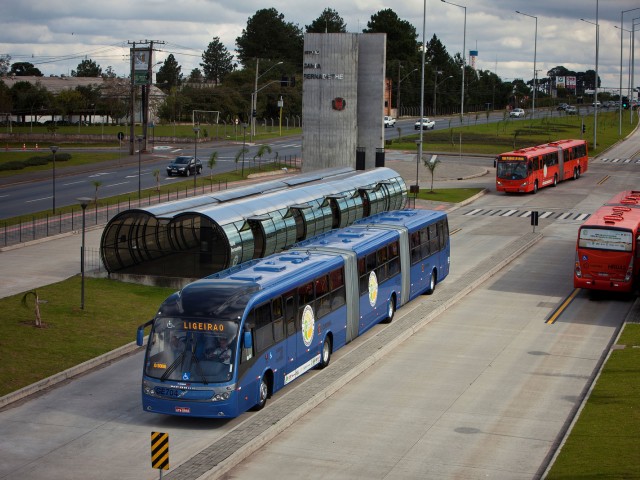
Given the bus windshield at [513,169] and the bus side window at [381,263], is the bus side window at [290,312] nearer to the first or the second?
the bus side window at [381,263]

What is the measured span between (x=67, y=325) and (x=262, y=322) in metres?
11.3

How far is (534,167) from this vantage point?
251ft

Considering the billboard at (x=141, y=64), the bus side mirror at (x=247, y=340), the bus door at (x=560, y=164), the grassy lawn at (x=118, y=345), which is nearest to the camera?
the grassy lawn at (x=118, y=345)

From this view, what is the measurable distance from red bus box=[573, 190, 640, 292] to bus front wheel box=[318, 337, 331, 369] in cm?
1458

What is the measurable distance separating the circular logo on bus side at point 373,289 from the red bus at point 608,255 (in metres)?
10.4

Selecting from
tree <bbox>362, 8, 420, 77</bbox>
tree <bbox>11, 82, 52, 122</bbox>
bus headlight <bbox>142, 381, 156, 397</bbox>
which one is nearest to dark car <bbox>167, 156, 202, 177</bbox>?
bus headlight <bbox>142, 381, 156, 397</bbox>

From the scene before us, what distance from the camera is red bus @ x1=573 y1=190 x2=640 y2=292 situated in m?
39.5

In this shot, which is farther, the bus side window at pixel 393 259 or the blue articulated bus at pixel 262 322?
the bus side window at pixel 393 259

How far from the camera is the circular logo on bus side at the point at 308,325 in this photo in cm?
2750

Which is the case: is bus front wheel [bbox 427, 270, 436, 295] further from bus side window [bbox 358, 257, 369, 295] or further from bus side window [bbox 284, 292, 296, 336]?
bus side window [bbox 284, 292, 296, 336]

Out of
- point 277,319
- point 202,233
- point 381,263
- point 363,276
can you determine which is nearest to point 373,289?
point 363,276

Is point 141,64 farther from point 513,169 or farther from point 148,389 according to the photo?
point 148,389

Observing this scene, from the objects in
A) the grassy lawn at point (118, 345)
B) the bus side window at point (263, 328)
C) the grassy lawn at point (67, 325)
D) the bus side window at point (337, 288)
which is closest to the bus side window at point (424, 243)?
the grassy lawn at point (118, 345)

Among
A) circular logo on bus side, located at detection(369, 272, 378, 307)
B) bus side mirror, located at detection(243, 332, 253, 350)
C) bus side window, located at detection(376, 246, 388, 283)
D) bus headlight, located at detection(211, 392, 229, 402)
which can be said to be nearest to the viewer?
bus headlight, located at detection(211, 392, 229, 402)
